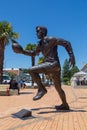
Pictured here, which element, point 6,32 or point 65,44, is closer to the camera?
point 65,44

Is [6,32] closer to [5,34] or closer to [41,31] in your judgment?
[5,34]

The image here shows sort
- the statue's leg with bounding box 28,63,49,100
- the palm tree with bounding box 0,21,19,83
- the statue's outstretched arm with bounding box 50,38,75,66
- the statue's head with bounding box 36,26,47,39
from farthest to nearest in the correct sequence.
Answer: the palm tree with bounding box 0,21,19,83, the statue's head with bounding box 36,26,47,39, the statue's outstretched arm with bounding box 50,38,75,66, the statue's leg with bounding box 28,63,49,100

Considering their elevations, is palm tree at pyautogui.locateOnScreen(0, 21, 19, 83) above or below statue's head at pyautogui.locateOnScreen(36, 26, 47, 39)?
above

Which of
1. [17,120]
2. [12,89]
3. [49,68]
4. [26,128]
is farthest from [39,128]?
[12,89]

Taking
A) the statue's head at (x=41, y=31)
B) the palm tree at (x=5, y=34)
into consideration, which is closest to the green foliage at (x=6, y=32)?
the palm tree at (x=5, y=34)

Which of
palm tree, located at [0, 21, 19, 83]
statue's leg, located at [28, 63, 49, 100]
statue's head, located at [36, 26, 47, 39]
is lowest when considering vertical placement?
statue's leg, located at [28, 63, 49, 100]

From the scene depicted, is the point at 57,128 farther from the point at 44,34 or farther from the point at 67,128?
the point at 44,34

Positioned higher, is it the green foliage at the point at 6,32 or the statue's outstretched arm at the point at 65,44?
the green foliage at the point at 6,32

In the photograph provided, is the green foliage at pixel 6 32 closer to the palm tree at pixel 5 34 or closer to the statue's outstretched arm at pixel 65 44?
the palm tree at pixel 5 34

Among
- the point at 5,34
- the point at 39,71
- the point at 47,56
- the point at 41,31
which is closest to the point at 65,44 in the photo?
the point at 47,56

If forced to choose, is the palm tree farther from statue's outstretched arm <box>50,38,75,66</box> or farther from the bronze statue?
statue's outstretched arm <box>50,38,75,66</box>

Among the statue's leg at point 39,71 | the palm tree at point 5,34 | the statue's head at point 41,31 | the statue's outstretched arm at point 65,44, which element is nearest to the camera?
the statue's leg at point 39,71

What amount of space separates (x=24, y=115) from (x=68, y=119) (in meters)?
1.13

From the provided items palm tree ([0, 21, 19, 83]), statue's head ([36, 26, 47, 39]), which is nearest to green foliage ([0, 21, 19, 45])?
palm tree ([0, 21, 19, 83])
